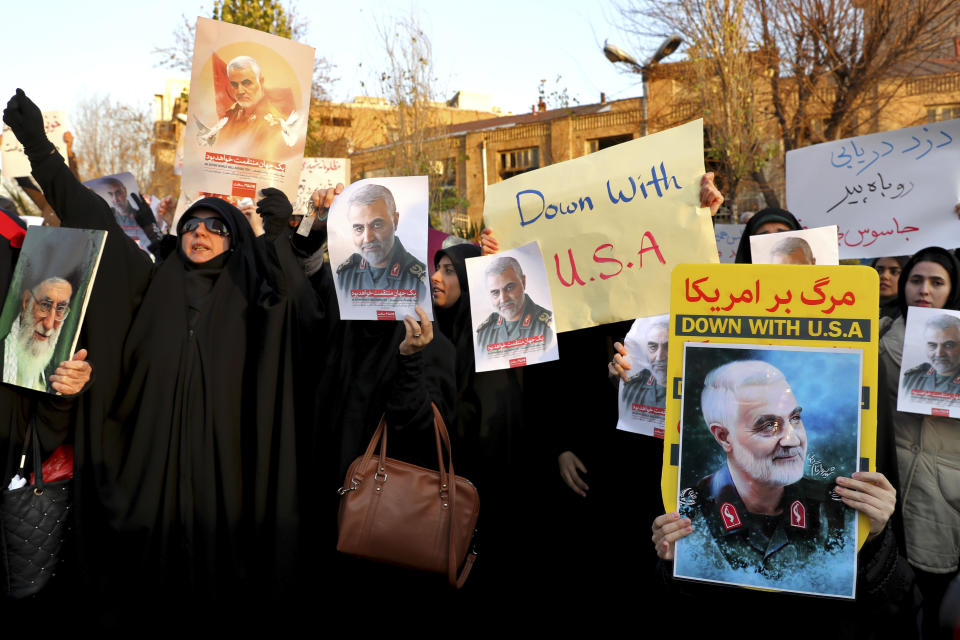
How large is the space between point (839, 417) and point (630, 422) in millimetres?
1029

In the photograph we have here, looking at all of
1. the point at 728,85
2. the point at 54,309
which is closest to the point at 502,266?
the point at 54,309

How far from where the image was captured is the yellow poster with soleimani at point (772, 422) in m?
1.72

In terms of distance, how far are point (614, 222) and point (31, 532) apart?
7.81 ft

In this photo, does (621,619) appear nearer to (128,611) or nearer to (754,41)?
(128,611)

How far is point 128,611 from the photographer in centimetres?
305

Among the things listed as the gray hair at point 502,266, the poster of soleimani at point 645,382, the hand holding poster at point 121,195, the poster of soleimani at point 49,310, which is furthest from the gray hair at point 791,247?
the hand holding poster at point 121,195

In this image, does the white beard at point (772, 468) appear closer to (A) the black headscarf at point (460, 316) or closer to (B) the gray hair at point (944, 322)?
(B) the gray hair at point (944, 322)

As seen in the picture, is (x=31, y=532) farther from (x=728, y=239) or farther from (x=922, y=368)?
(x=728, y=239)

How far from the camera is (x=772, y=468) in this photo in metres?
1.74

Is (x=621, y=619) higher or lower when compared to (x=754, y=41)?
lower

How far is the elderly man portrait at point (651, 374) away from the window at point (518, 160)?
26.1 meters

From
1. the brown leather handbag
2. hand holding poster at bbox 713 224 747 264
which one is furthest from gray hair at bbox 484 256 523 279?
hand holding poster at bbox 713 224 747 264

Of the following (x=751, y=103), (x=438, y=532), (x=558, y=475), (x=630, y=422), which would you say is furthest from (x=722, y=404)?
(x=751, y=103)

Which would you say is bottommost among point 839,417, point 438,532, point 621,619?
point 621,619
